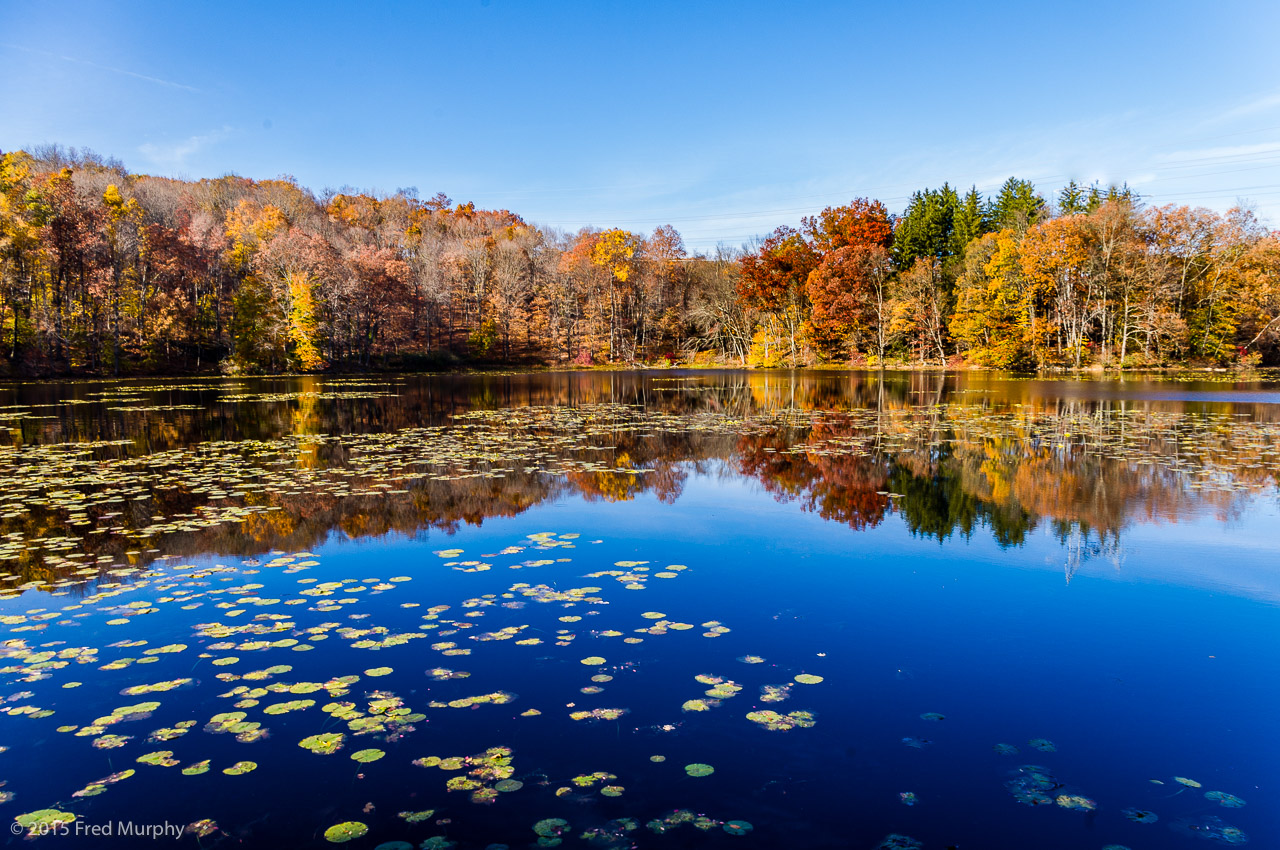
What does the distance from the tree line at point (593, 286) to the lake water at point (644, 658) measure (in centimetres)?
4443

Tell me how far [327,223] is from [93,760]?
8061 cm

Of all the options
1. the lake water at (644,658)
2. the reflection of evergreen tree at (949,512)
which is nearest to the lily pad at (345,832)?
the lake water at (644,658)

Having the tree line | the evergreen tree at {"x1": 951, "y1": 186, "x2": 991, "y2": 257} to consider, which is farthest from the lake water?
the evergreen tree at {"x1": 951, "y1": 186, "x2": 991, "y2": 257}

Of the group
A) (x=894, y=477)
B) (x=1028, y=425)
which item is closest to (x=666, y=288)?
(x=1028, y=425)

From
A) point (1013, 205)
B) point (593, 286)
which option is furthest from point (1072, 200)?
point (593, 286)

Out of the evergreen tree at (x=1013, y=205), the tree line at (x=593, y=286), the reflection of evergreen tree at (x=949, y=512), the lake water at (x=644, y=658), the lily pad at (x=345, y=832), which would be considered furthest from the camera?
the evergreen tree at (x=1013, y=205)

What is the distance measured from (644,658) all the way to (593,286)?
73.5m

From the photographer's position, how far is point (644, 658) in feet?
16.7

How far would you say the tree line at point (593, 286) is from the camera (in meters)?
46.9

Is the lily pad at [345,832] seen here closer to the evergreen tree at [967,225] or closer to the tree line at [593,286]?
the tree line at [593,286]

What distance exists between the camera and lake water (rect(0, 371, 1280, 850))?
347 centimetres

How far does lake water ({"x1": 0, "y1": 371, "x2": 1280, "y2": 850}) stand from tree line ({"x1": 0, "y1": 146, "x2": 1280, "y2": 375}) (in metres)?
44.4

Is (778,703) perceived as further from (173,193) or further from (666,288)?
(173,193)
